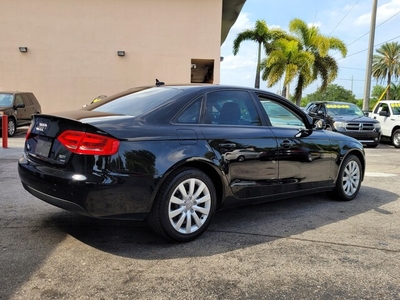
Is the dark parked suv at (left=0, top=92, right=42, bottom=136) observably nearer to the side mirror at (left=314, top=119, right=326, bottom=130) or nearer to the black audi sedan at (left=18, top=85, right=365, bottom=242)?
the black audi sedan at (left=18, top=85, right=365, bottom=242)

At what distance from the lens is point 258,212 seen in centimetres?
472

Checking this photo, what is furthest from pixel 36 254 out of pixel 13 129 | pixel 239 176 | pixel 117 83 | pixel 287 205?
pixel 117 83

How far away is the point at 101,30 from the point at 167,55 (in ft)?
11.5

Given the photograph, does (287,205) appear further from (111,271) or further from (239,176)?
(111,271)

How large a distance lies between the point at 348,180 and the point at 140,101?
10.8ft

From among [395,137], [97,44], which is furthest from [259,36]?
[395,137]

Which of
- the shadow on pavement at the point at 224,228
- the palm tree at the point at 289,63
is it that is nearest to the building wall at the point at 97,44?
the palm tree at the point at 289,63

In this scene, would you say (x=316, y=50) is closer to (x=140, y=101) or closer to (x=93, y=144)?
→ (x=140, y=101)

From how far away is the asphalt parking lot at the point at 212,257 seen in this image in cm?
273

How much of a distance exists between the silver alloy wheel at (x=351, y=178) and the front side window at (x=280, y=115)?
112cm

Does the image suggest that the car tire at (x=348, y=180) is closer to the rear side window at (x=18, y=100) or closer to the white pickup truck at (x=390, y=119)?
the white pickup truck at (x=390, y=119)

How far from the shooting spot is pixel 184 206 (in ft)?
11.6

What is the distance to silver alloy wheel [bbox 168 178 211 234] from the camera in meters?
3.47

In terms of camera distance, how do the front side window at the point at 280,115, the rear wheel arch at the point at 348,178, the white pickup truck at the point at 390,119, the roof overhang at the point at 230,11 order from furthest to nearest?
the roof overhang at the point at 230,11, the white pickup truck at the point at 390,119, the rear wheel arch at the point at 348,178, the front side window at the point at 280,115
